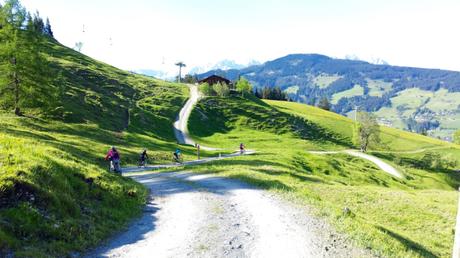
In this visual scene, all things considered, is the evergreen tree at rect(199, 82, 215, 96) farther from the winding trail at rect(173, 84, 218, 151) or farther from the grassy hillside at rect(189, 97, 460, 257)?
the grassy hillside at rect(189, 97, 460, 257)

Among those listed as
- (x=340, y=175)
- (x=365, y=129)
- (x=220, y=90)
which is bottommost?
(x=340, y=175)

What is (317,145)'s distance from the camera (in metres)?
108

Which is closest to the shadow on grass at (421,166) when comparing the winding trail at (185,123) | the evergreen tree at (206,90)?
the winding trail at (185,123)

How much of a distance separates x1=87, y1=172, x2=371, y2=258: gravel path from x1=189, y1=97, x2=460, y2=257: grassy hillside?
156 cm

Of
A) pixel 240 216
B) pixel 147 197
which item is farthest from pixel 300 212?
pixel 147 197

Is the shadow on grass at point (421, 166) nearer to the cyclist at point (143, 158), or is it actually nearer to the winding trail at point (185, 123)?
Result: the winding trail at point (185, 123)

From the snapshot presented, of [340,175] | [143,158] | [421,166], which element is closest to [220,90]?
[421,166]

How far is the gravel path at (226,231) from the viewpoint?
527 inches

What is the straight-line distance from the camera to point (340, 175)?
59.3 meters

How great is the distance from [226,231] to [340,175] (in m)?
47.6

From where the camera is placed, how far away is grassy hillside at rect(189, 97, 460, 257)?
62.1 ft

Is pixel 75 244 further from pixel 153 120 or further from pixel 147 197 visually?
pixel 153 120

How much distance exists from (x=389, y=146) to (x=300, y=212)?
119 metres

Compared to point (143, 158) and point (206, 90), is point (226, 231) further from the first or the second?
point (206, 90)
